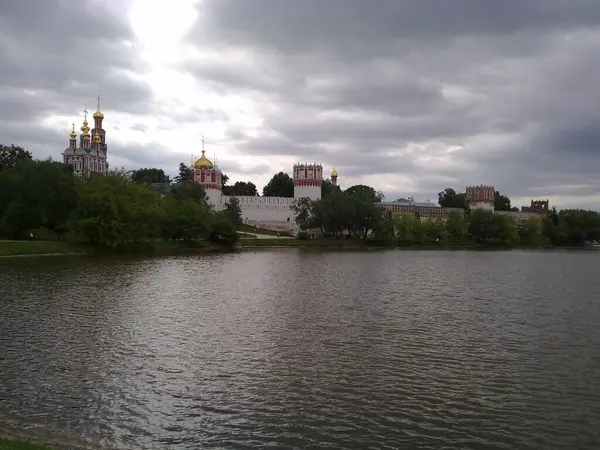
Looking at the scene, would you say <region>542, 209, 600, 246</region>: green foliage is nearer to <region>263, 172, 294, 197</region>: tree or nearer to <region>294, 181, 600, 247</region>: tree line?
<region>294, 181, 600, 247</region>: tree line

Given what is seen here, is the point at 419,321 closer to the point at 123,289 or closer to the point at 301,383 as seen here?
the point at 301,383

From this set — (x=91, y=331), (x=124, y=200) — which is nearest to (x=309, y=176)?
(x=124, y=200)

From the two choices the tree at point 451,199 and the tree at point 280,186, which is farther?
the tree at point 451,199

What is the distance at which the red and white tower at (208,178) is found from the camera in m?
102

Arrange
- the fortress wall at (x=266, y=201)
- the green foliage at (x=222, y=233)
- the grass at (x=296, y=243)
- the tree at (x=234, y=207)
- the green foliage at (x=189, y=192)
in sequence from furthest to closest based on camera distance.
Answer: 1. the fortress wall at (x=266, y=201)
2. the tree at (x=234, y=207)
3. the green foliage at (x=189, y=192)
4. the grass at (x=296, y=243)
5. the green foliage at (x=222, y=233)

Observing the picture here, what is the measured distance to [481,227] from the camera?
9075cm

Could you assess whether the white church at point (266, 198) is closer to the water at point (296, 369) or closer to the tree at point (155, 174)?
the tree at point (155, 174)

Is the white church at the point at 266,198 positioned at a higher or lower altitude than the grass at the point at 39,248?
higher

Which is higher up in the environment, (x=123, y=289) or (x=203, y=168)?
(x=203, y=168)

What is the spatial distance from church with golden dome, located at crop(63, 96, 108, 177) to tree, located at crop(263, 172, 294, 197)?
3620cm

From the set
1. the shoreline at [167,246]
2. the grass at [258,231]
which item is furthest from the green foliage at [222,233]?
the grass at [258,231]

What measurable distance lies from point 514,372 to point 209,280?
20.4 meters

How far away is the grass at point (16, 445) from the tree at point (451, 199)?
147289 millimetres

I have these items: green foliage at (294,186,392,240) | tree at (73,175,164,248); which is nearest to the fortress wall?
green foliage at (294,186,392,240)
